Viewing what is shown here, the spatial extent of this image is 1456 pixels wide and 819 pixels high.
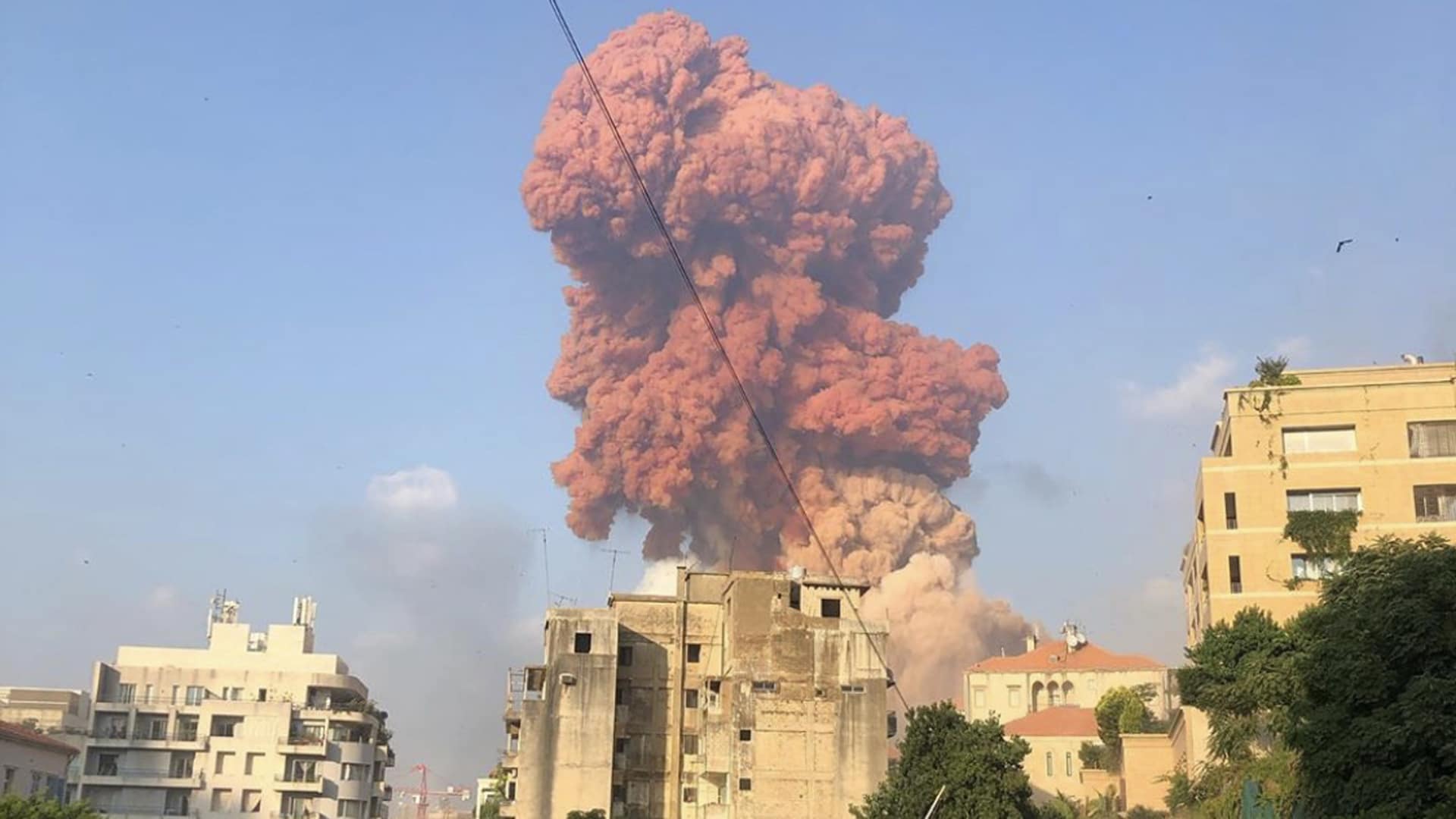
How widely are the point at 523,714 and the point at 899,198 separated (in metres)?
95.4

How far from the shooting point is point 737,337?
144 meters

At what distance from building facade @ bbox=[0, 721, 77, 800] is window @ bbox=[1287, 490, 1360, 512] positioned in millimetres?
59197

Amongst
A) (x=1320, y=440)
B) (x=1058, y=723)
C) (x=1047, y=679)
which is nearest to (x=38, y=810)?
(x=1320, y=440)

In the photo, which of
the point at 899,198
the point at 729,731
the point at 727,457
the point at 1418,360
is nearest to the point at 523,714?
the point at 729,731

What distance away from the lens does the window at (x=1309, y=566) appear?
63.5 meters

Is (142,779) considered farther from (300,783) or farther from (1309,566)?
(1309,566)

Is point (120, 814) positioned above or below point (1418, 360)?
below

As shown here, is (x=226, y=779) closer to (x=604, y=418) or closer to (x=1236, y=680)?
(x=604, y=418)

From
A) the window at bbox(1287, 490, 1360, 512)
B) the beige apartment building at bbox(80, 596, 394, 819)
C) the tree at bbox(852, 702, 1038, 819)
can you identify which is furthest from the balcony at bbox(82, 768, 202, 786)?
the window at bbox(1287, 490, 1360, 512)

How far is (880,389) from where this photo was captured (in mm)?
144375

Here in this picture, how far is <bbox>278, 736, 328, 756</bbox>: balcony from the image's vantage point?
331 feet

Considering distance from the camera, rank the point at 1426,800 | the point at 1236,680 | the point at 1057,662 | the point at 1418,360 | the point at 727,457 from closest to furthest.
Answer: the point at 1426,800 → the point at 1236,680 → the point at 1418,360 → the point at 1057,662 → the point at 727,457

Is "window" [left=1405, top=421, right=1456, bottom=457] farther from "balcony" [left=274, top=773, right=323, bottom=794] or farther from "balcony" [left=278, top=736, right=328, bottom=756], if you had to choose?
A: "balcony" [left=274, top=773, right=323, bottom=794]

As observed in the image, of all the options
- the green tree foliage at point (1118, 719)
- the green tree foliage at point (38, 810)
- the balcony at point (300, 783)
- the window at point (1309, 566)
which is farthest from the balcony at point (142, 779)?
the window at point (1309, 566)
